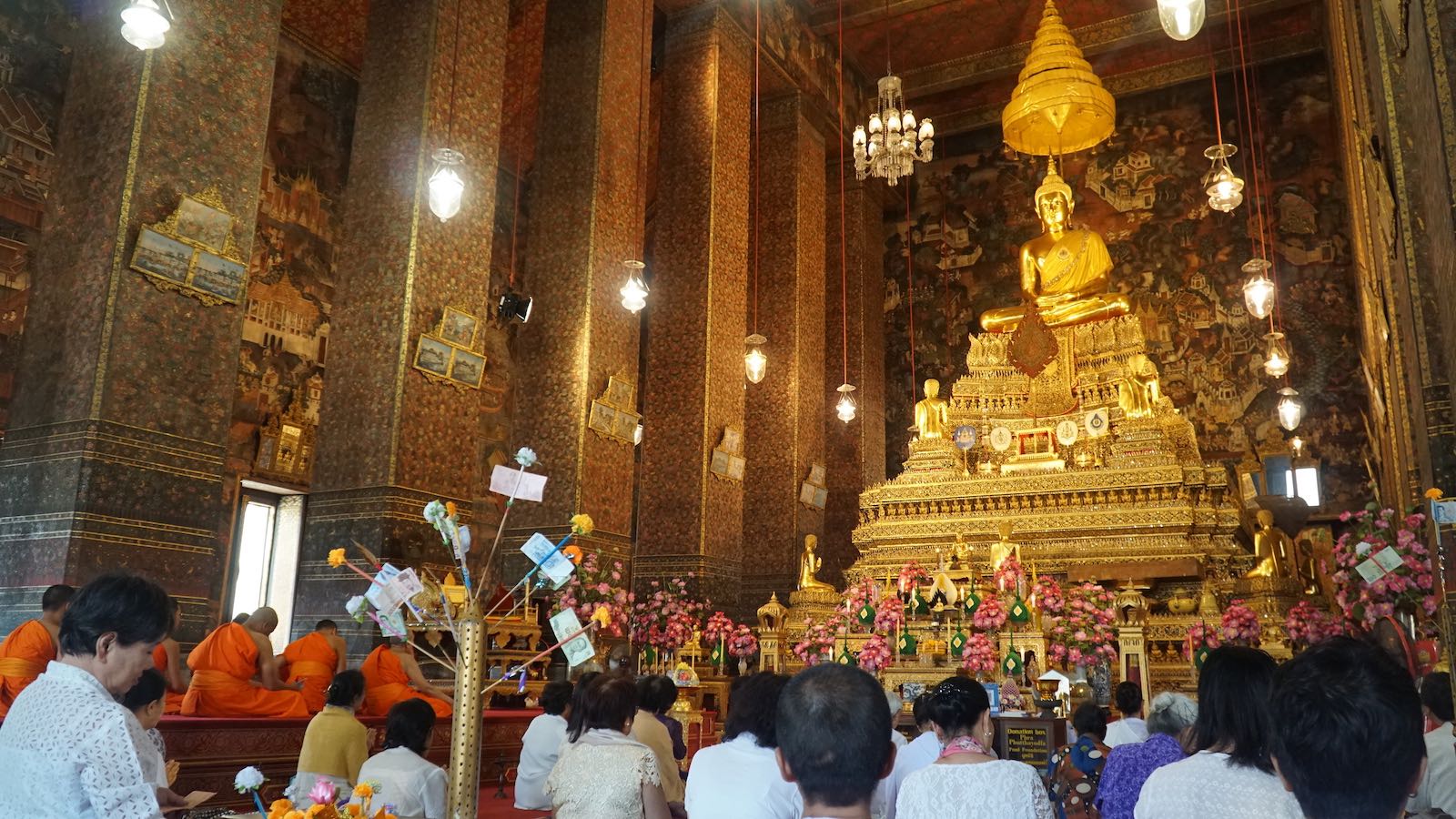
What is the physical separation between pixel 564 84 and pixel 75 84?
15.9 ft

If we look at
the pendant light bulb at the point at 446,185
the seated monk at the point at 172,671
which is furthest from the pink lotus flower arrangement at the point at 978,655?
the seated monk at the point at 172,671

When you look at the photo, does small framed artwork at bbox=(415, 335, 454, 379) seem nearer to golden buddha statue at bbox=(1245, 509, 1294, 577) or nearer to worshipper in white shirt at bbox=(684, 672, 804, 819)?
worshipper in white shirt at bbox=(684, 672, 804, 819)

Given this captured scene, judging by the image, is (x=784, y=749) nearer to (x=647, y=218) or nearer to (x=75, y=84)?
(x=75, y=84)

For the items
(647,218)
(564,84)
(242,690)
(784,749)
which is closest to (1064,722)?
(784,749)

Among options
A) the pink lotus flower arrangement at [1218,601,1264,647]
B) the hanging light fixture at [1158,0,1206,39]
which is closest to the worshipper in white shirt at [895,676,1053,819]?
the hanging light fixture at [1158,0,1206,39]

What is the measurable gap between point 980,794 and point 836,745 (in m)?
0.68

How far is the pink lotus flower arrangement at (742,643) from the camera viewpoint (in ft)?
33.0

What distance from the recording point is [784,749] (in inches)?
68.9

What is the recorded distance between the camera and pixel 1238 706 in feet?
6.98

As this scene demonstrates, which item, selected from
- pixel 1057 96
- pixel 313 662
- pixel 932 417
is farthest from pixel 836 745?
pixel 1057 96

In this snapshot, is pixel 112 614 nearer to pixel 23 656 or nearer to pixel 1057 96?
pixel 23 656

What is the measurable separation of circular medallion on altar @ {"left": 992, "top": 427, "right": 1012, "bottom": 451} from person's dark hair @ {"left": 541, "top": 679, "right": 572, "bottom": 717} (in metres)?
8.60

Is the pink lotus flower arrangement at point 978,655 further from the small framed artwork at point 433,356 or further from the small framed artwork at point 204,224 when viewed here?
the small framed artwork at point 204,224

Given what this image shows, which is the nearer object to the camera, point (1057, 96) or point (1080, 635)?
point (1080, 635)
